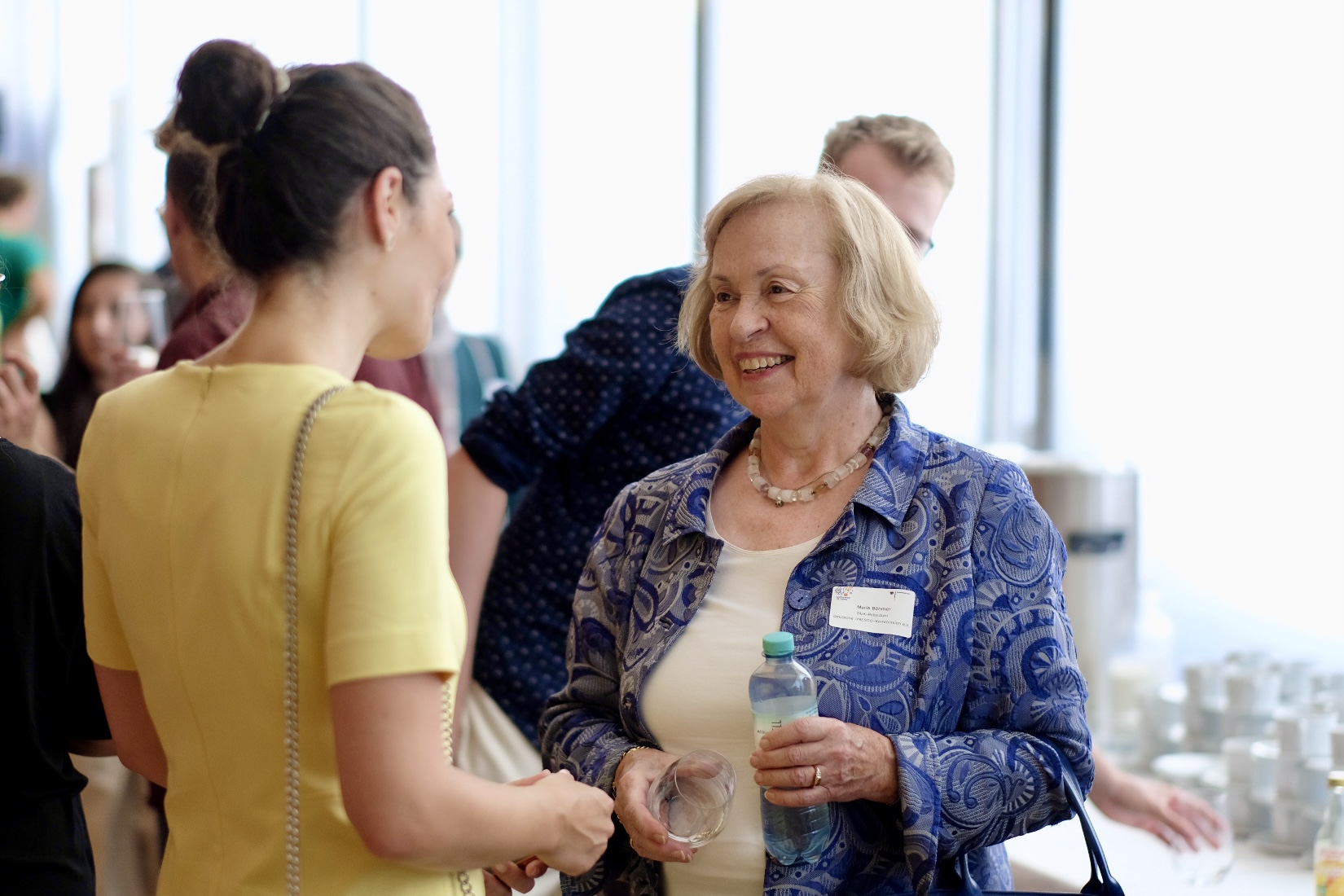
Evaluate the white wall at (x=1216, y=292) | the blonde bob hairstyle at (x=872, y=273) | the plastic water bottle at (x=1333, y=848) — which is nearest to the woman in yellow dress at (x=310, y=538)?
the blonde bob hairstyle at (x=872, y=273)

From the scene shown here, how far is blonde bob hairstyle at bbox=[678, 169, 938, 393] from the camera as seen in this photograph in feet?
5.43

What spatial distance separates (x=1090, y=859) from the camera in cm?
146

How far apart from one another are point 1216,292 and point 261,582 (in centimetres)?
300

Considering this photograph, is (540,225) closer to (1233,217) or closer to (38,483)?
(1233,217)

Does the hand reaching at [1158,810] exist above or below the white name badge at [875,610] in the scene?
below

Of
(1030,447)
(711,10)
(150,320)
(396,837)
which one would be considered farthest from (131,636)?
(711,10)

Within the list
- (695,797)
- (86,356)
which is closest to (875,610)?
(695,797)

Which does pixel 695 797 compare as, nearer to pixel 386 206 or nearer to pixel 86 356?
pixel 386 206

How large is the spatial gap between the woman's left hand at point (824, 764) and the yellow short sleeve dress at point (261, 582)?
0.42m

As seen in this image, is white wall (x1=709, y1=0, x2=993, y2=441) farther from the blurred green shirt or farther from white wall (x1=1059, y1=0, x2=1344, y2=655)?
the blurred green shirt

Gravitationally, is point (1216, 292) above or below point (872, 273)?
below

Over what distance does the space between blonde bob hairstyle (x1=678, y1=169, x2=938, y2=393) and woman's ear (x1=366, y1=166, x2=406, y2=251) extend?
707 mm

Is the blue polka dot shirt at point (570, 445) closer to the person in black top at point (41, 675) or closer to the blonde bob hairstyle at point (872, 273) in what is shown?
the blonde bob hairstyle at point (872, 273)

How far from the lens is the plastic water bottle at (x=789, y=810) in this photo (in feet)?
4.75
